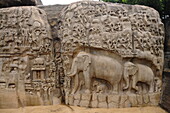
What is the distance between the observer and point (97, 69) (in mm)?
4441

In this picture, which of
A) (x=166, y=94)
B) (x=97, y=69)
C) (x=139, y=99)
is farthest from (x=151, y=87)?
(x=97, y=69)

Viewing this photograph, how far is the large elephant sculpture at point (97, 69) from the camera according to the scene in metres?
4.42

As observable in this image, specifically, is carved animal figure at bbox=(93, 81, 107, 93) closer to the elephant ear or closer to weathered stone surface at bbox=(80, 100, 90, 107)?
weathered stone surface at bbox=(80, 100, 90, 107)

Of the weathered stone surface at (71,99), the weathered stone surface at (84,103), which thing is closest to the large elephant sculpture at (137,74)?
the weathered stone surface at (84,103)

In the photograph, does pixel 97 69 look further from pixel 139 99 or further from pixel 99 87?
pixel 139 99

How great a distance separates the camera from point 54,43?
4992mm

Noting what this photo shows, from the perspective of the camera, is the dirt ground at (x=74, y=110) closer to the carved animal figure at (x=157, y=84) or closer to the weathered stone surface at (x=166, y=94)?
the weathered stone surface at (x=166, y=94)

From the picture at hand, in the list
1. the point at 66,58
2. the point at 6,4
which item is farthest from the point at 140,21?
the point at 6,4

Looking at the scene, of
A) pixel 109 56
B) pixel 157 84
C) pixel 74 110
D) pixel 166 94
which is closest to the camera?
pixel 74 110

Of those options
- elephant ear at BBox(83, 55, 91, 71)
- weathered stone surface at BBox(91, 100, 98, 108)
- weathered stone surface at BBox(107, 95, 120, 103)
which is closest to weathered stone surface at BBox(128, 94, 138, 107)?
weathered stone surface at BBox(107, 95, 120, 103)

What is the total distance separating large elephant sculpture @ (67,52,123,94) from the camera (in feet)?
14.5

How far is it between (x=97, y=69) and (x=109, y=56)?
0.51 m

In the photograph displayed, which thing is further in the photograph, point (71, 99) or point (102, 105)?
point (71, 99)

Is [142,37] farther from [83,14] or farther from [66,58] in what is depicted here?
[66,58]
